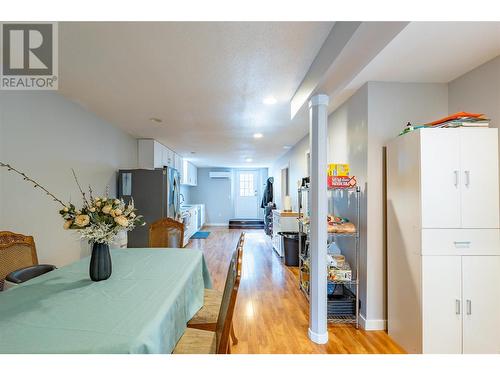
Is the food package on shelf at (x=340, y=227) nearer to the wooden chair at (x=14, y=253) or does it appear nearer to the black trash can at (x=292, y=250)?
the black trash can at (x=292, y=250)

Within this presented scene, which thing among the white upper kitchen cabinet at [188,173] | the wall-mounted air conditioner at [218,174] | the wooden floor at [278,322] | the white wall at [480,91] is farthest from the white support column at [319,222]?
the wall-mounted air conditioner at [218,174]

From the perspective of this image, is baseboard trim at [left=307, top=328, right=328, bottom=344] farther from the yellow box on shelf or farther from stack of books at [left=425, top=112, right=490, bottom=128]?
stack of books at [left=425, top=112, right=490, bottom=128]

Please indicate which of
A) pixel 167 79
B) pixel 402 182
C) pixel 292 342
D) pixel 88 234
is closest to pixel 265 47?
pixel 167 79

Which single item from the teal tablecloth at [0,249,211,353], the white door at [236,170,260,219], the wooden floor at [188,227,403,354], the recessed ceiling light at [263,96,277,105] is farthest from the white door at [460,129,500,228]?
the white door at [236,170,260,219]

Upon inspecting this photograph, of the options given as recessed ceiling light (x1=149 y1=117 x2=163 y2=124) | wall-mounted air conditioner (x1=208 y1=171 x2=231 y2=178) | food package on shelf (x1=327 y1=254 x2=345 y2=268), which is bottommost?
food package on shelf (x1=327 y1=254 x2=345 y2=268)

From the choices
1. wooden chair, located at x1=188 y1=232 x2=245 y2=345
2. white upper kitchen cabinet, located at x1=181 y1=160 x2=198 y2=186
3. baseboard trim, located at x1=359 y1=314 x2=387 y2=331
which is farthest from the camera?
white upper kitchen cabinet, located at x1=181 y1=160 x2=198 y2=186

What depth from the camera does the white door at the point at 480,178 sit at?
1.85 m

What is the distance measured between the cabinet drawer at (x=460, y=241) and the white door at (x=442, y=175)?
7 cm

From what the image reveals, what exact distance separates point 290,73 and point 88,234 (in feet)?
6.50

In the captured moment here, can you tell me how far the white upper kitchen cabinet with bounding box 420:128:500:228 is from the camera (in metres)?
1.85

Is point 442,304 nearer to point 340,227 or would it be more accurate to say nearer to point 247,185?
point 340,227

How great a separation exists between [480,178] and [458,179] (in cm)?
16

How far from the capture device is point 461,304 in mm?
1844

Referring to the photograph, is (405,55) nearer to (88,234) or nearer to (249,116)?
(249,116)
